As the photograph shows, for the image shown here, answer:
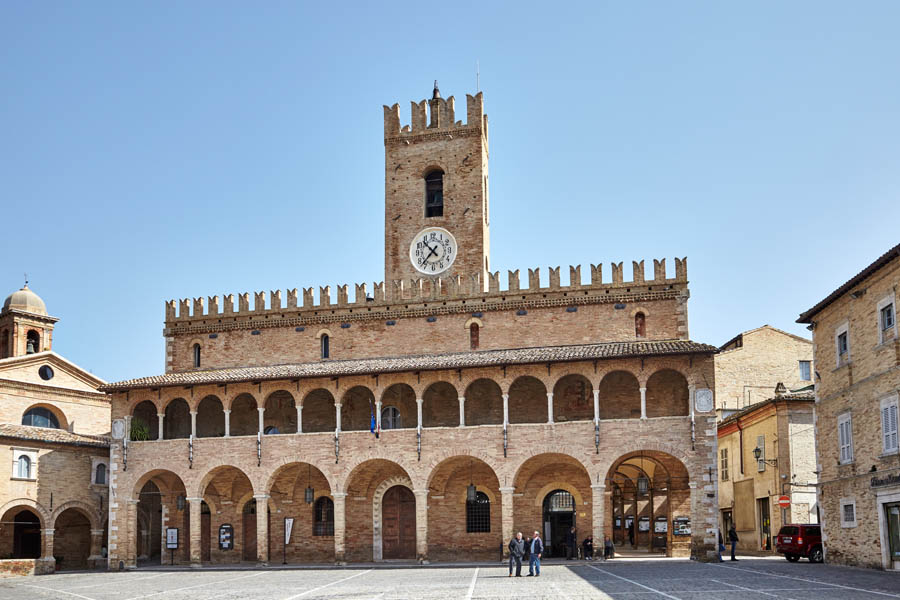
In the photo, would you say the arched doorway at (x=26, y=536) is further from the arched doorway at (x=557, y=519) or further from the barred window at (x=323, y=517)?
the arched doorway at (x=557, y=519)

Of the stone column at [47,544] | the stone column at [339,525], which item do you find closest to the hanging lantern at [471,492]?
the stone column at [339,525]

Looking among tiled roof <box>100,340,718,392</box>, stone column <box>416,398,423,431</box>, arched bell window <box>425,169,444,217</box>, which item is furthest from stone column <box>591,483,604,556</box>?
arched bell window <box>425,169,444,217</box>

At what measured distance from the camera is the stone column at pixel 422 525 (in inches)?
1334

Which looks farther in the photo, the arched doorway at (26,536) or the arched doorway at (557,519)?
the arched doorway at (26,536)

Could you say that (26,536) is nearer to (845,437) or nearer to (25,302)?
(25,302)

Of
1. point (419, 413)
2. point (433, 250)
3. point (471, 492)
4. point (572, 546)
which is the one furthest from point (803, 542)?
point (433, 250)

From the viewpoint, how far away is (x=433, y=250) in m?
40.1

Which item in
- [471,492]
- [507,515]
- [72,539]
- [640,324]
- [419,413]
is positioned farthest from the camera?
[72,539]

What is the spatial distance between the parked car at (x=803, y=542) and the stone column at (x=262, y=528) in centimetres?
1692

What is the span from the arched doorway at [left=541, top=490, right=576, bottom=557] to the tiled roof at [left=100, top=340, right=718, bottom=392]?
205 inches

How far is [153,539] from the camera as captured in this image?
139 ft

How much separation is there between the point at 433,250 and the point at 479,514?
34.0 ft

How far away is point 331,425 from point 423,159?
37.0 feet

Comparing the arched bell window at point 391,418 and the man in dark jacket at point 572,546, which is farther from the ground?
the arched bell window at point 391,418
